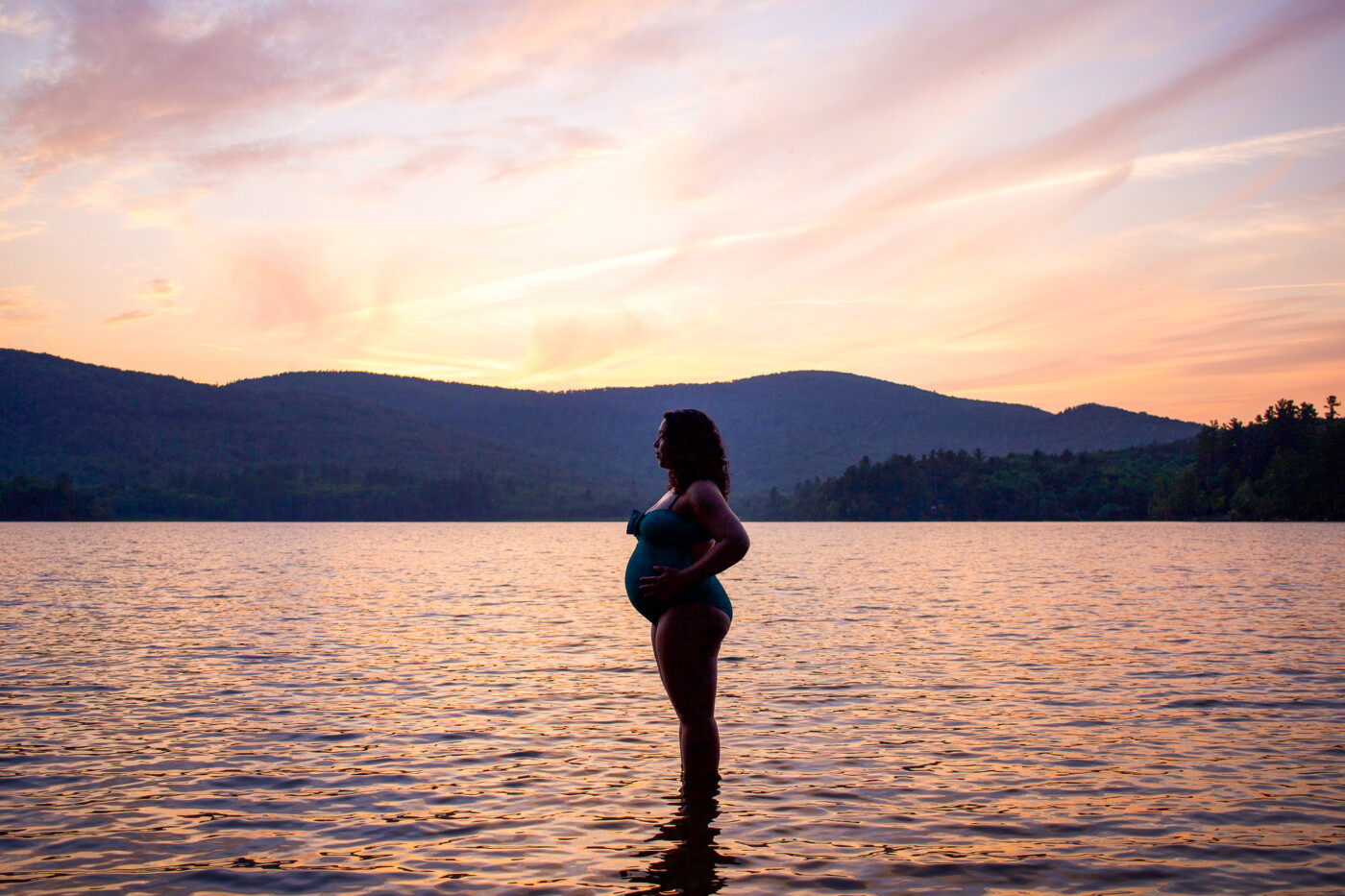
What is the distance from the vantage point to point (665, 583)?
289 inches

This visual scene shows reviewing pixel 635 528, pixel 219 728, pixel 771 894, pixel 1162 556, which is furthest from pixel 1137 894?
pixel 1162 556

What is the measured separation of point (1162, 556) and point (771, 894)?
6587 centimetres

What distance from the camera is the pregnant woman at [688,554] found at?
286 inches

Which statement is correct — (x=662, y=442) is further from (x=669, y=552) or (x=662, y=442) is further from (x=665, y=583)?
(x=665, y=583)

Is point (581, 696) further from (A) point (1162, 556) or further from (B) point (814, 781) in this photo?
(A) point (1162, 556)

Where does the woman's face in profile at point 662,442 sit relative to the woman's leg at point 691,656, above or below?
above

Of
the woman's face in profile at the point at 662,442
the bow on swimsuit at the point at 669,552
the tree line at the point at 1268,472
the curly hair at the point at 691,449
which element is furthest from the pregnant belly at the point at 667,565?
the tree line at the point at 1268,472

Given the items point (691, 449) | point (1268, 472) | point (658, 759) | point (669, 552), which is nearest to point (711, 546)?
point (669, 552)

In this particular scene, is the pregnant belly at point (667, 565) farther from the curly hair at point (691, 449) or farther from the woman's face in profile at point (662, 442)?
the woman's face in profile at point (662, 442)

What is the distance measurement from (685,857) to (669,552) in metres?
2.30

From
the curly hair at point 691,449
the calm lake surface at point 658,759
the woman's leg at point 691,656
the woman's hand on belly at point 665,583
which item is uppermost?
the curly hair at point 691,449

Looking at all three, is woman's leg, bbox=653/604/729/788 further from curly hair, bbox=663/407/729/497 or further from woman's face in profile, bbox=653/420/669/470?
woman's face in profile, bbox=653/420/669/470

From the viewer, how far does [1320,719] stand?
12562 millimetres

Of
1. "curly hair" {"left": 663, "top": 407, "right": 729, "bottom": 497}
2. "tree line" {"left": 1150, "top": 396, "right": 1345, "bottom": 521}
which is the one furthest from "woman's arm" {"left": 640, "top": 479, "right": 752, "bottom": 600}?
"tree line" {"left": 1150, "top": 396, "right": 1345, "bottom": 521}
